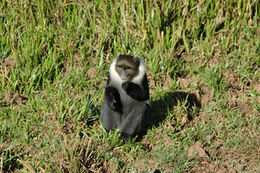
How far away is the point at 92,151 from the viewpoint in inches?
168

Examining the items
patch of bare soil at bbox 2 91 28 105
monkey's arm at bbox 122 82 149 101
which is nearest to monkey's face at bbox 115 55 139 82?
monkey's arm at bbox 122 82 149 101

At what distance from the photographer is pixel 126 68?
15.3 ft

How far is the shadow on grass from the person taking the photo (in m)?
5.19

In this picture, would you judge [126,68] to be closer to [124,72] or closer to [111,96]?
[124,72]

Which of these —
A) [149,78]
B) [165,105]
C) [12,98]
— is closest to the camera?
[12,98]

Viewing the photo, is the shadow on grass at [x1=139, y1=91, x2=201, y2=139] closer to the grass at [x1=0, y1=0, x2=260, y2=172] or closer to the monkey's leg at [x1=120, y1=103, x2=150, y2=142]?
A: the grass at [x1=0, y1=0, x2=260, y2=172]

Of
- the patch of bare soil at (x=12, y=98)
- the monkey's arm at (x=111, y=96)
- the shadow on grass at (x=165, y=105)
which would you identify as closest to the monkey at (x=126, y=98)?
the monkey's arm at (x=111, y=96)

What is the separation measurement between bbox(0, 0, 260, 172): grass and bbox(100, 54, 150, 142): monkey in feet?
0.60

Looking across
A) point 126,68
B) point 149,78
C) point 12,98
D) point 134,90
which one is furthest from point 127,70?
point 12,98

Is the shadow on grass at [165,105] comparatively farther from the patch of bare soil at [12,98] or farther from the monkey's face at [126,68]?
the patch of bare soil at [12,98]

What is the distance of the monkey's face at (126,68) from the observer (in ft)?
15.3

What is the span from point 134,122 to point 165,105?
32.5 inches

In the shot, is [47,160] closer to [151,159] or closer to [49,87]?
[151,159]

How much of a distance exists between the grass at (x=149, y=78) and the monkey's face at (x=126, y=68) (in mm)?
681
